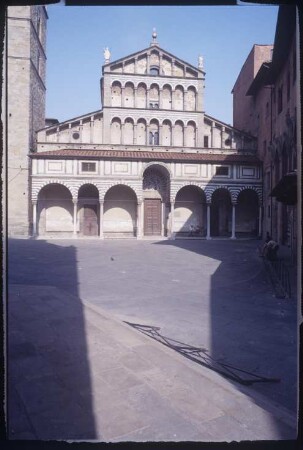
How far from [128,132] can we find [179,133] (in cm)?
443

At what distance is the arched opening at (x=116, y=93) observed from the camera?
27969mm

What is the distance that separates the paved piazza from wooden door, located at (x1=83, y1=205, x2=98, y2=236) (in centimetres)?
1133

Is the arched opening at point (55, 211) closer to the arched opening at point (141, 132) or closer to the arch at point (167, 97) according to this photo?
the arched opening at point (141, 132)

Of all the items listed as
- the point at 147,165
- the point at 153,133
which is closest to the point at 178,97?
the point at 153,133

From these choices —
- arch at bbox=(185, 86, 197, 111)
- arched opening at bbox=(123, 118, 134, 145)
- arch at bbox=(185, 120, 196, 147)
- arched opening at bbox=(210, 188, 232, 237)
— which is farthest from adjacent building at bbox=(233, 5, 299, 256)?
arched opening at bbox=(123, 118, 134, 145)

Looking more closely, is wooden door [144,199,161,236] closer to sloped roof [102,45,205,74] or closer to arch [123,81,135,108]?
arch [123,81,135,108]

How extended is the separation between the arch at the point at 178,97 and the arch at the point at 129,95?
3663 mm

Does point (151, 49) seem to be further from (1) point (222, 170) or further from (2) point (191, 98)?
(1) point (222, 170)

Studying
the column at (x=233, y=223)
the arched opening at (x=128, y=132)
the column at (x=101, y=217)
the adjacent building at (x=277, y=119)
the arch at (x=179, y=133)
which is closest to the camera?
the adjacent building at (x=277, y=119)

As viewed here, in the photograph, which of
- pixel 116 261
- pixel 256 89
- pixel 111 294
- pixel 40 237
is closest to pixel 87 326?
pixel 111 294

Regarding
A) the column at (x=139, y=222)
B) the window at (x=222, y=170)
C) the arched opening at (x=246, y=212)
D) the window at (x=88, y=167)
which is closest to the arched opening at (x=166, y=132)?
the window at (x=222, y=170)

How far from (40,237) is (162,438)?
945 inches

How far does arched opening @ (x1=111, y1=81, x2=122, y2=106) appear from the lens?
27969 mm

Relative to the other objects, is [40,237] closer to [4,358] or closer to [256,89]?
[256,89]
